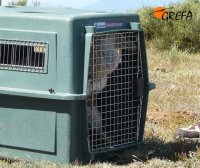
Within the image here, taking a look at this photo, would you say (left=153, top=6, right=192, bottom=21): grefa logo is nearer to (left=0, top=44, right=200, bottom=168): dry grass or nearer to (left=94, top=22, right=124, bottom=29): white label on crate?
(left=0, top=44, right=200, bottom=168): dry grass

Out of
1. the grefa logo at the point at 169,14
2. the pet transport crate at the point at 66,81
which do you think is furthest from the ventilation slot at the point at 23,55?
the grefa logo at the point at 169,14

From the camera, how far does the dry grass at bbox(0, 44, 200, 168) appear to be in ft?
16.7

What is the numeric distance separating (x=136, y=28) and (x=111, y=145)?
956 millimetres

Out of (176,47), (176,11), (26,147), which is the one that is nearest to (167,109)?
(26,147)

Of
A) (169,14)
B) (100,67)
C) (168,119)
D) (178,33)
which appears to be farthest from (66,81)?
(169,14)

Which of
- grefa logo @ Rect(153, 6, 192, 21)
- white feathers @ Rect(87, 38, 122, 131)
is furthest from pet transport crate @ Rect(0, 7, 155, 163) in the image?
grefa logo @ Rect(153, 6, 192, 21)

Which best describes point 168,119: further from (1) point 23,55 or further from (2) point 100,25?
(1) point 23,55

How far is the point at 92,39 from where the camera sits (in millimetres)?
4914

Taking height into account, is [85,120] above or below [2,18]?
below

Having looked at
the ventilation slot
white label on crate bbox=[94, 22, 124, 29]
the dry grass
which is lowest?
the dry grass

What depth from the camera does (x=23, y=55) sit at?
511 cm

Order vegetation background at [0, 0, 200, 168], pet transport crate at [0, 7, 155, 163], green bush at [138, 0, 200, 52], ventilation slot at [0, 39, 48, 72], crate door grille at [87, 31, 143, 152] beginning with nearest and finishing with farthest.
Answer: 1. pet transport crate at [0, 7, 155, 163]
2. ventilation slot at [0, 39, 48, 72]
3. crate door grille at [87, 31, 143, 152]
4. vegetation background at [0, 0, 200, 168]
5. green bush at [138, 0, 200, 52]

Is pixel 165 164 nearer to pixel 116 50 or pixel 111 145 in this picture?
pixel 111 145

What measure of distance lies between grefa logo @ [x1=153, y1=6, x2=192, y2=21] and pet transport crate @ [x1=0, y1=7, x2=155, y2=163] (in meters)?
8.65
